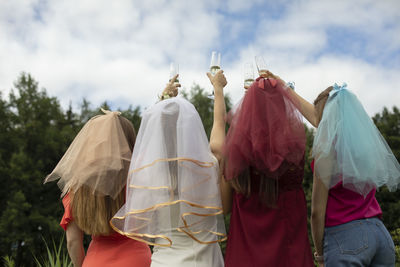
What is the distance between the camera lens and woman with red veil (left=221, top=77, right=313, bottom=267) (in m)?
2.39

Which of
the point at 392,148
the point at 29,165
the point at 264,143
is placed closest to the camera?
the point at 264,143

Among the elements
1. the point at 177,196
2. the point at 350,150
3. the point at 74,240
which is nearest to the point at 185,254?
the point at 177,196

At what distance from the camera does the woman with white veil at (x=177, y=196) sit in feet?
8.29

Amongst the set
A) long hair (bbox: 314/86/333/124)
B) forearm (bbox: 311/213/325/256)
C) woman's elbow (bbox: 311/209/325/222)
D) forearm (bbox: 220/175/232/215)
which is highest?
long hair (bbox: 314/86/333/124)

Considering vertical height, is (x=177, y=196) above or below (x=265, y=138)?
below

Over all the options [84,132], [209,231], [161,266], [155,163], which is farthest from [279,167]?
[84,132]

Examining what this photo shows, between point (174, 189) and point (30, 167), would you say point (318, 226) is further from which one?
point (30, 167)

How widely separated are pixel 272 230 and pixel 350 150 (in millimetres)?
794

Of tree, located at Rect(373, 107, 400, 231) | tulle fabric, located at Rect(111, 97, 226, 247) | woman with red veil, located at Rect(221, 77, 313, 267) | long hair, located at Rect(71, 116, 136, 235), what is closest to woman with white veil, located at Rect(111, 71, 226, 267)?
tulle fabric, located at Rect(111, 97, 226, 247)

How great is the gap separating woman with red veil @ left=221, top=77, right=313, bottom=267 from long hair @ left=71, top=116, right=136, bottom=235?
1077mm

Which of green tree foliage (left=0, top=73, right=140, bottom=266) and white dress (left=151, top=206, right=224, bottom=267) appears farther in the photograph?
green tree foliage (left=0, top=73, right=140, bottom=266)

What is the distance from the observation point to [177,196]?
8.57 ft

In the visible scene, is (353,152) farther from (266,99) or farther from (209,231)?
(209,231)

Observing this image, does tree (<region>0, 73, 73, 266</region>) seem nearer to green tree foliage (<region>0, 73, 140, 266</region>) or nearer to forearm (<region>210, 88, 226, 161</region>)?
green tree foliage (<region>0, 73, 140, 266</region>)
